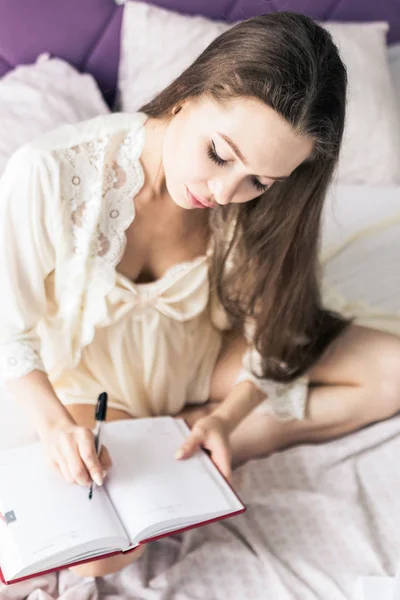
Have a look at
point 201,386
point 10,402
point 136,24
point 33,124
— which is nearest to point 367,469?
point 201,386

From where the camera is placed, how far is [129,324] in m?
1.25

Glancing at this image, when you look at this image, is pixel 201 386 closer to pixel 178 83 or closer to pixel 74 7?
pixel 178 83

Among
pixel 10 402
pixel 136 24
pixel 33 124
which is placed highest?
pixel 136 24

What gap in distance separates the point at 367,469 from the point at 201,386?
0.34 m

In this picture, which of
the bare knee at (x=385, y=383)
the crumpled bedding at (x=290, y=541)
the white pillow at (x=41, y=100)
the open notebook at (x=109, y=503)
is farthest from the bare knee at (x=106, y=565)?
the white pillow at (x=41, y=100)

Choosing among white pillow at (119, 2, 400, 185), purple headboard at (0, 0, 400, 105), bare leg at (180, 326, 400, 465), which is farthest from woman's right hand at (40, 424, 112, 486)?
purple headboard at (0, 0, 400, 105)

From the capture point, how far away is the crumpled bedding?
1064 millimetres

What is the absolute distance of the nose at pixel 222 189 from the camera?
100 cm

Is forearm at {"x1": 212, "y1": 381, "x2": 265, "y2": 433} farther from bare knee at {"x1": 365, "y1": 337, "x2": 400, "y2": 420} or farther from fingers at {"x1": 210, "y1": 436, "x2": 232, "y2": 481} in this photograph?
bare knee at {"x1": 365, "y1": 337, "x2": 400, "y2": 420}

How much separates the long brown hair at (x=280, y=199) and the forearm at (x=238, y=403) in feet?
0.15

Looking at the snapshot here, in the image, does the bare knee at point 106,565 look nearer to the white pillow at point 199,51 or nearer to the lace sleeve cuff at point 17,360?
the lace sleeve cuff at point 17,360

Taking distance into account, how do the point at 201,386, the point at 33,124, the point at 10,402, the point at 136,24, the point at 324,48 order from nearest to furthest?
the point at 324,48 < the point at 10,402 < the point at 201,386 < the point at 33,124 < the point at 136,24

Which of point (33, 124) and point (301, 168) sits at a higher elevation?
point (301, 168)

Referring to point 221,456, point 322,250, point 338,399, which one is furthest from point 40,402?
point 322,250
